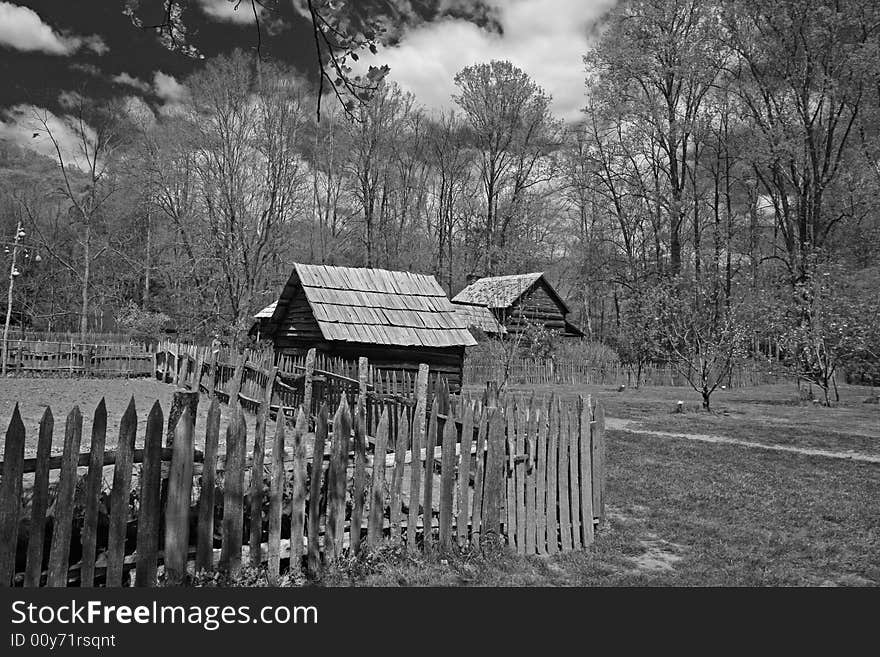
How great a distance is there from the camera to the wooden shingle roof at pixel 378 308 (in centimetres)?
1666

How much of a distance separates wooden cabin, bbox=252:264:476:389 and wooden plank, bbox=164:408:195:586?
11672 mm

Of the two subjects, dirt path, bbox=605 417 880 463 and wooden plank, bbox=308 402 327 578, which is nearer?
wooden plank, bbox=308 402 327 578

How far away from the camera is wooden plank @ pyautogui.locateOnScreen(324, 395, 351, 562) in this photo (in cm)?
496

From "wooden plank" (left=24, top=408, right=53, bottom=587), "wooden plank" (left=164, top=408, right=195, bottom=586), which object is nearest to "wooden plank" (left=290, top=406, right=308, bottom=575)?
"wooden plank" (left=164, top=408, right=195, bottom=586)

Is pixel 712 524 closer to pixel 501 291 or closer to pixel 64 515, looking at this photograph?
pixel 64 515

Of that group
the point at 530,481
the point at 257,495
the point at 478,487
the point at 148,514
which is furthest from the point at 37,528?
the point at 530,481

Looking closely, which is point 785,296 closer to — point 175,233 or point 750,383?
point 750,383

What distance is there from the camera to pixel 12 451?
3.59 metres

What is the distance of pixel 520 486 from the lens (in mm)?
5910

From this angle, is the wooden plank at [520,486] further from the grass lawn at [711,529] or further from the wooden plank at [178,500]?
the wooden plank at [178,500]

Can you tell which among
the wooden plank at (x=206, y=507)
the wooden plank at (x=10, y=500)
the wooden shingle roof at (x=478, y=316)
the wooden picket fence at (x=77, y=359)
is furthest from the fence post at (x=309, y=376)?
the wooden shingle roof at (x=478, y=316)

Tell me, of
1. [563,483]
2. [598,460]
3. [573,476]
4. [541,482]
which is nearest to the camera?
[541,482]

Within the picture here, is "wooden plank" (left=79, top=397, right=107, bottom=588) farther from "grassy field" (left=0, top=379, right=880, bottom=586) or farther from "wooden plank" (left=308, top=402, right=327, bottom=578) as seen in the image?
"grassy field" (left=0, top=379, right=880, bottom=586)

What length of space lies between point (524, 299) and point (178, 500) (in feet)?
109
